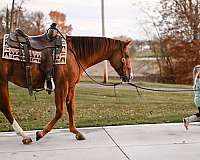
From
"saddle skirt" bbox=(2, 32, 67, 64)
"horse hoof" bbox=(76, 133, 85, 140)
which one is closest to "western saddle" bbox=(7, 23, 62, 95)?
"saddle skirt" bbox=(2, 32, 67, 64)

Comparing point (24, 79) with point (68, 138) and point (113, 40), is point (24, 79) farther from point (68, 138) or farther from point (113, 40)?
point (113, 40)

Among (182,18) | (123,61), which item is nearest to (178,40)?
(182,18)

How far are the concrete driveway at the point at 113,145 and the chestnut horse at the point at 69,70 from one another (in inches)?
10.4

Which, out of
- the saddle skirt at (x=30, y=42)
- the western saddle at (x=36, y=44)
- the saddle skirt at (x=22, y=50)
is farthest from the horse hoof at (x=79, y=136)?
the saddle skirt at (x=30, y=42)

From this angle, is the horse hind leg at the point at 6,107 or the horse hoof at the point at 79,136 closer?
the horse hind leg at the point at 6,107

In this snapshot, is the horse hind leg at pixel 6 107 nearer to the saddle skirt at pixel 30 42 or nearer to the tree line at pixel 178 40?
the saddle skirt at pixel 30 42

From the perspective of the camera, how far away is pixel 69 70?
5.21 meters

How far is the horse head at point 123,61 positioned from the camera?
215 inches

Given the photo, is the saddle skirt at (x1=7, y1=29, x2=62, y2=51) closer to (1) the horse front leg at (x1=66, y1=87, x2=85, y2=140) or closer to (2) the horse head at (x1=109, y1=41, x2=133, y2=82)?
(1) the horse front leg at (x1=66, y1=87, x2=85, y2=140)

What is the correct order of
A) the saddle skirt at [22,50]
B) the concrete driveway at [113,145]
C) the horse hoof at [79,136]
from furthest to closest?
the horse hoof at [79,136] < the saddle skirt at [22,50] < the concrete driveway at [113,145]

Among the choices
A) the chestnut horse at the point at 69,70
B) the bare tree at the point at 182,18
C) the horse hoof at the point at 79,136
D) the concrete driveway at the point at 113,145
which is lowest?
the concrete driveway at the point at 113,145

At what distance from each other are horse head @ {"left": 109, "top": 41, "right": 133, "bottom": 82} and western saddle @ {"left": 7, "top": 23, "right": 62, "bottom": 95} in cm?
92

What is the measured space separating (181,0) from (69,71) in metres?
24.2

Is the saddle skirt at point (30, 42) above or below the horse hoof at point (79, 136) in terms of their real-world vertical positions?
above
